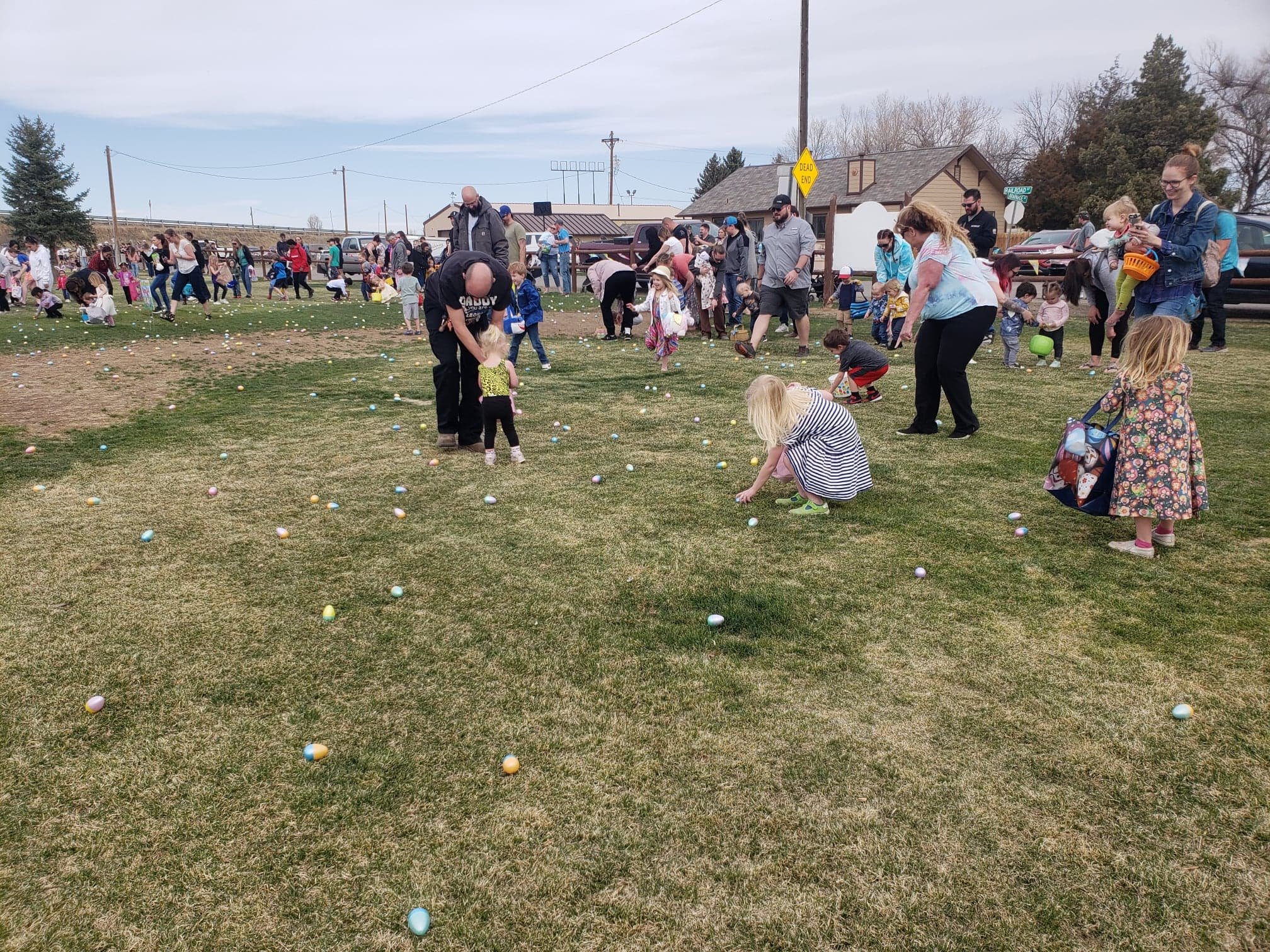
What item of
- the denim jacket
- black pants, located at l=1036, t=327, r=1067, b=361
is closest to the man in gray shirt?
black pants, located at l=1036, t=327, r=1067, b=361

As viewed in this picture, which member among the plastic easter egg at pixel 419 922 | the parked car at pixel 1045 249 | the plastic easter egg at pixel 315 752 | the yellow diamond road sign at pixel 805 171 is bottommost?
the plastic easter egg at pixel 419 922

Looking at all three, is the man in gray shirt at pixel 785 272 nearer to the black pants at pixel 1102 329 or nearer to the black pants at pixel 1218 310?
the black pants at pixel 1102 329

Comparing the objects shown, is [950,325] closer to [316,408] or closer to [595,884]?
[595,884]

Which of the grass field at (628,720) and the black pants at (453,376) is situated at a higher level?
the black pants at (453,376)

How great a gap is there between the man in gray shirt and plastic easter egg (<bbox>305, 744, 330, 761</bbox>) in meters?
9.96

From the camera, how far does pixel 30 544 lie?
16.7 feet

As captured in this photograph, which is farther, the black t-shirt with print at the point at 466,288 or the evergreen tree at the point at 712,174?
the evergreen tree at the point at 712,174

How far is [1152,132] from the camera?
3531 cm

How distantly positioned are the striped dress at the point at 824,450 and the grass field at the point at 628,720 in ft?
0.84

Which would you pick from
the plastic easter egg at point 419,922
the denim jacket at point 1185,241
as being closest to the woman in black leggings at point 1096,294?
the denim jacket at point 1185,241

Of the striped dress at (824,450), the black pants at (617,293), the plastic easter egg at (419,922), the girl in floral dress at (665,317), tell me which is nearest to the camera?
the plastic easter egg at (419,922)

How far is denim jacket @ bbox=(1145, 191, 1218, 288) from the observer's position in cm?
734

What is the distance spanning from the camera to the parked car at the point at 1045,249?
23.0 m

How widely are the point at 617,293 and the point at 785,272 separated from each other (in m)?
3.65
